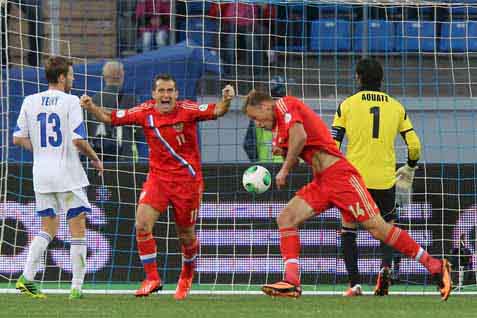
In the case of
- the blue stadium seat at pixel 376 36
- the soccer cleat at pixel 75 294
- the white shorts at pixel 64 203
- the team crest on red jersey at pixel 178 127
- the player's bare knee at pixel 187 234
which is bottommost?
the soccer cleat at pixel 75 294

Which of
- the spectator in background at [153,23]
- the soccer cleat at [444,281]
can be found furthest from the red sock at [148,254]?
the spectator in background at [153,23]

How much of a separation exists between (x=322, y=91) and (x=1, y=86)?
3816 mm

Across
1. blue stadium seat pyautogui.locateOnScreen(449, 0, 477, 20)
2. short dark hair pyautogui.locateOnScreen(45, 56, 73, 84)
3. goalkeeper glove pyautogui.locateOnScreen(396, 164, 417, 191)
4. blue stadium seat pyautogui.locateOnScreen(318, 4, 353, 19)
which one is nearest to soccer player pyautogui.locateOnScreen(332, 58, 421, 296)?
goalkeeper glove pyautogui.locateOnScreen(396, 164, 417, 191)

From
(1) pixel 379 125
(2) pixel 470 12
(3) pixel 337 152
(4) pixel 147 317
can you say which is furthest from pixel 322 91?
(4) pixel 147 317

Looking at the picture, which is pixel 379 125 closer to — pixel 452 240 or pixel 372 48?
pixel 452 240

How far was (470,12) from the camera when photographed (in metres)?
16.5

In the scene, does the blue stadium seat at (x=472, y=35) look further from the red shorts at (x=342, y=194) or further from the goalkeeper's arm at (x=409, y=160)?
the red shorts at (x=342, y=194)

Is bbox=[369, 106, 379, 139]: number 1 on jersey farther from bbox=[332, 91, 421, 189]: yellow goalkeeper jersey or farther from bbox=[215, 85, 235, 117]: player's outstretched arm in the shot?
bbox=[215, 85, 235, 117]: player's outstretched arm

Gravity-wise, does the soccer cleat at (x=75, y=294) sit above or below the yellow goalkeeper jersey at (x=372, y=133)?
below

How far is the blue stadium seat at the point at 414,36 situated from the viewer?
16.4 m

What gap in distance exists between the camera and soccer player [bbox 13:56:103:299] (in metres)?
11.2

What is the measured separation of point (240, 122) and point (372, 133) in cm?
365

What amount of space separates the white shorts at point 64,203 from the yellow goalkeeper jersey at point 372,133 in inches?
96.4

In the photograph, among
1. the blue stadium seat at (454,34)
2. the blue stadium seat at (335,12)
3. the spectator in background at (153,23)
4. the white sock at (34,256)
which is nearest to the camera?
the white sock at (34,256)
